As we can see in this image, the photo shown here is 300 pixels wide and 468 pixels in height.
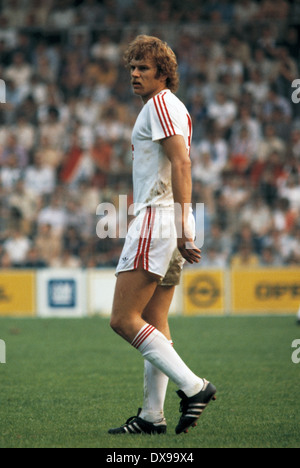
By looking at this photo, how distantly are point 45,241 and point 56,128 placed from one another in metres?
3.31

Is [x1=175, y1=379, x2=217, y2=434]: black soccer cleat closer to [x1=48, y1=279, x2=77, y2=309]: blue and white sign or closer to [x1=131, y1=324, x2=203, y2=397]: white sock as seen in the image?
[x1=131, y1=324, x2=203, y2=397]: white sock

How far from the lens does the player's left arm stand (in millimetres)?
4730

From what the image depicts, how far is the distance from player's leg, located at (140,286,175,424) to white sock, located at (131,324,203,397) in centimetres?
25

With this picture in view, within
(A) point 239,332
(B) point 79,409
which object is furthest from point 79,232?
(B) point 79,409

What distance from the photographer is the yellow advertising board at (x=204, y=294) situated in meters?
14.8

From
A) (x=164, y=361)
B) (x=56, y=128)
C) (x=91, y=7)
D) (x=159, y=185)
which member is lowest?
(x=164, y=361)

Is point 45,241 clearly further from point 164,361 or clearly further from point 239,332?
point 164,361

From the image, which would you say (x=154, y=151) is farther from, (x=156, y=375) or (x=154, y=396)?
(x=154, y=396)

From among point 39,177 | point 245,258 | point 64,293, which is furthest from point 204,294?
point 39,177

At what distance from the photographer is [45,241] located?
15.2 metres

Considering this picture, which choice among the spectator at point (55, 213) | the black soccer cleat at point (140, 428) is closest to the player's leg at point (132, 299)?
the black soccer cleat at point (140, 428)

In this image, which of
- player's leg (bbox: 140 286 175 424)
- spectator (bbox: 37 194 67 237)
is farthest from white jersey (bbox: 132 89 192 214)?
spectator (bbox: 37 194 67 237)

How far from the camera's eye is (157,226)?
487cm

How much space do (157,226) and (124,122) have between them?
508 inches
